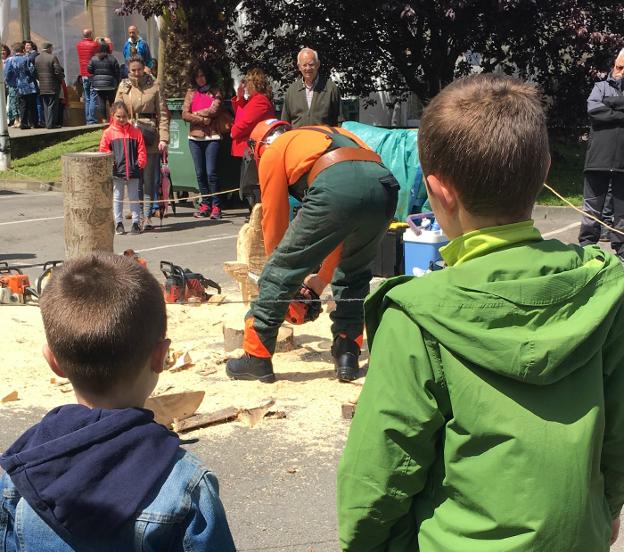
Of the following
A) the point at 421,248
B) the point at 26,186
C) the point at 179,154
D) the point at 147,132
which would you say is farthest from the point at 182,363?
the point at 26,186

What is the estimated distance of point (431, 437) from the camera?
1.89 meters

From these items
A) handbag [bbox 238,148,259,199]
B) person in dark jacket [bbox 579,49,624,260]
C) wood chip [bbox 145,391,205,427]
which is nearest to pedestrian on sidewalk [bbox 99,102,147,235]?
person in dark jacket [bbox 579,49,624,260]

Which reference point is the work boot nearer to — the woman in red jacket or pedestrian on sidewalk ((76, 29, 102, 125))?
the woman in red jacket

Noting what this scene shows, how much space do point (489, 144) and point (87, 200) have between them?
5.06m

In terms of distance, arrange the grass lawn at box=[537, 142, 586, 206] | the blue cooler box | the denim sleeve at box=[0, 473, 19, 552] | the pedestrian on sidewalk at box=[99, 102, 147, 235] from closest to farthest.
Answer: the denim sleeve at box=[0, 473, 19, 552] → the blue cooler box → the pedestrian on sidewalk at box=[99, 102, 147, 235] → the grass lawn at box=[537, 142, 586, 206]

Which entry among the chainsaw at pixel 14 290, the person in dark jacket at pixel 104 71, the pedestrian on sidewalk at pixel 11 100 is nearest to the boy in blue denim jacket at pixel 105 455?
the chainsaw at pixel 14 290

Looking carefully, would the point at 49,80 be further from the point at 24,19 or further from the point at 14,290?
the point at 14,290

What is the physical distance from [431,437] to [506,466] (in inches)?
6.1

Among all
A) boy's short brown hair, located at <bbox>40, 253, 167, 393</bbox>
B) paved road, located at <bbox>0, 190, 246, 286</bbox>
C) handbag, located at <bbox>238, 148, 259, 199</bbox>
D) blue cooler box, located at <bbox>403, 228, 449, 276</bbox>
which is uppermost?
boy's short brown hair, located at <bbox>40, 253, 167, 393</bbox>

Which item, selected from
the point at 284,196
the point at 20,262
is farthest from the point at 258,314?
the point at 20,262

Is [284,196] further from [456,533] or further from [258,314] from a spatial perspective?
[456,533]

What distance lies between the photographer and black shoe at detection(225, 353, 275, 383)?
570 cm

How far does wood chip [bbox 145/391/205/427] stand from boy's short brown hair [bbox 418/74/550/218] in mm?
3348

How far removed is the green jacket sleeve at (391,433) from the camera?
6.12 ft
